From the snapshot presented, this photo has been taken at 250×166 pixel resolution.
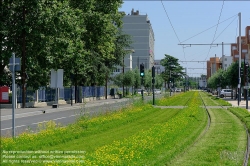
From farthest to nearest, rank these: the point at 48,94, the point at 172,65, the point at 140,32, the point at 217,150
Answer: the point at 172,65 → the point at 140,32 → the point at 48,94 → the point at 217,150

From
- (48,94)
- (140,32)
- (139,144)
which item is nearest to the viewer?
(139,144)

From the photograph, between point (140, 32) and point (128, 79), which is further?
point (140, 32)

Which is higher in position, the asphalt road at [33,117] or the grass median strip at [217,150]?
the asphalt road at [33,117]

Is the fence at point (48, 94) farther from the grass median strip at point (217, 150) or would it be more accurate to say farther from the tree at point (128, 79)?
the grass median strip at point (217, 150)

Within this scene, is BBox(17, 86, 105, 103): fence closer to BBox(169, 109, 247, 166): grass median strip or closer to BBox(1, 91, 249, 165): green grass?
BBox(1, 91, 249, 165): green grass

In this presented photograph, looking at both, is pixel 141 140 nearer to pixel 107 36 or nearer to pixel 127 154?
pixel 127 154

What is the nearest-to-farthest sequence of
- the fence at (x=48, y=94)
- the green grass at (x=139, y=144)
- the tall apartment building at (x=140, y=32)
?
1. the green grass at (x=139, y=144)
2. the fence at (x=48, y=94)
3. the tall apartment building at (x=140, y=32)

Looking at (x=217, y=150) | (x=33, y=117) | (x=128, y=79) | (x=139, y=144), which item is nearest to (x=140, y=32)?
(x=128, y=79)

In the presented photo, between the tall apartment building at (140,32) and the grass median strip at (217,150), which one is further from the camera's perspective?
the tall apartment building at (140,32)

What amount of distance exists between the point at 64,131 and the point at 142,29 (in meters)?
146

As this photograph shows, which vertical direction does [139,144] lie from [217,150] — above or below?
above

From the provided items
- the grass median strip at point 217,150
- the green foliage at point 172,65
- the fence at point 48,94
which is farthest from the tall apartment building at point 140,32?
the grass median strip at point 217,150

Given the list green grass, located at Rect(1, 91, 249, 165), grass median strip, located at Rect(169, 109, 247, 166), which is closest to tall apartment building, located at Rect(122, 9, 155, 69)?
green grass, located at Rect(1, 91, 249, 165)

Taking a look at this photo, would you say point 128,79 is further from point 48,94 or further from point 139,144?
point 139,144
